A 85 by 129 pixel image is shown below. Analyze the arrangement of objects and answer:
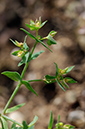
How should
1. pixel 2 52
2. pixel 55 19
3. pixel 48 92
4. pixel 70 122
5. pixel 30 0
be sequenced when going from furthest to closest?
pixel 30 0, pixel 55 19, pixel 2 52, pixel 48 92, pixel 70 122

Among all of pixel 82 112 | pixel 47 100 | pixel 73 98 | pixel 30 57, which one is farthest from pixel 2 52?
pixel 30 57

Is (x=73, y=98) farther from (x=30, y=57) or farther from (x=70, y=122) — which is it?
(x=30, y=57)

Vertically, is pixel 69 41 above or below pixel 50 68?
above

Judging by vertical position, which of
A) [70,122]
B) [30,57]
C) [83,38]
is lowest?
[70,122]

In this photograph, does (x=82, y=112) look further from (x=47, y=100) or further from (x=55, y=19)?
(x=55, y=19)

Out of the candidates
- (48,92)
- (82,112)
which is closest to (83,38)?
(48,92)

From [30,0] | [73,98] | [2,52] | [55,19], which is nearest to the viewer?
[73,98]

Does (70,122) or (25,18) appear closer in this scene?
(70,122)
